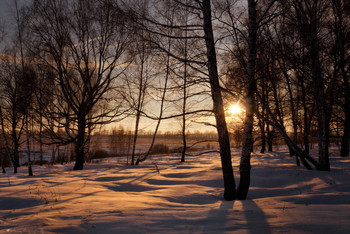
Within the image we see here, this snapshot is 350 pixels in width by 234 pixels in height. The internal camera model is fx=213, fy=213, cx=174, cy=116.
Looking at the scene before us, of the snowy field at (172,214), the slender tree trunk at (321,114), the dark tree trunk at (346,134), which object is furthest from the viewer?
the dark tree trunk at (346,134)

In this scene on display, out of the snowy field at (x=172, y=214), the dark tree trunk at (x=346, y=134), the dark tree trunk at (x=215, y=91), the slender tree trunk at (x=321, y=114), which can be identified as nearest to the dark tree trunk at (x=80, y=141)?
the snowy field at (x=172, y=214)

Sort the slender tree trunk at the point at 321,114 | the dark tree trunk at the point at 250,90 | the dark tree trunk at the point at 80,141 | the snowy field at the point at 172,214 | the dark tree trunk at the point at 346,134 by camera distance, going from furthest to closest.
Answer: the dark tree trunk at the point at 346,134, the dark tree trunk at the point at 80,141, the slender tree trunk at the point at 321,114, the dark tree trunk at the point at 250,90, the snowy field at the point at 172,214

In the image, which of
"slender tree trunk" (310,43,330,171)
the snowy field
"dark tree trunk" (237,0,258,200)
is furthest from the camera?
"slender tree trunk" (310,43,330,171)

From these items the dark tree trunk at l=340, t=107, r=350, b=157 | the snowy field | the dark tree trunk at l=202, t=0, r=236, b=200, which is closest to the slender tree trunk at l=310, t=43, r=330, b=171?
the snowy field

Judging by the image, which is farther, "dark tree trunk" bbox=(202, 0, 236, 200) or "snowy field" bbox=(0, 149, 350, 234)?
"dark tree trunk" bbox=(202, 0, 236, 200)

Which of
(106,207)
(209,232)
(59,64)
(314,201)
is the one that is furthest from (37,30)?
(314,201)

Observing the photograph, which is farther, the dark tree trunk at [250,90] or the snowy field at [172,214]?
the dark tree trunk at [250,90]

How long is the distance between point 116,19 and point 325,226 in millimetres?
5435

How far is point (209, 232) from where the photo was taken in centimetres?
300

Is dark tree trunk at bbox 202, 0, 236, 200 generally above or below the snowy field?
above

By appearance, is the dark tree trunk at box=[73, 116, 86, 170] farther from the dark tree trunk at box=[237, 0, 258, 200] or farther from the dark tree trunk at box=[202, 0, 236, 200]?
the dark tree trunk at box=[237, 0, 258, 200]

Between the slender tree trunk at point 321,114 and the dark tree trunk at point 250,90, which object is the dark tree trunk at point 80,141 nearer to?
the dark tree trunk at point 250,90

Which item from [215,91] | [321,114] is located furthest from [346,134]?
[215,91]

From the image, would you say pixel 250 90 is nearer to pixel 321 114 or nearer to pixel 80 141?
pixel 321 114
